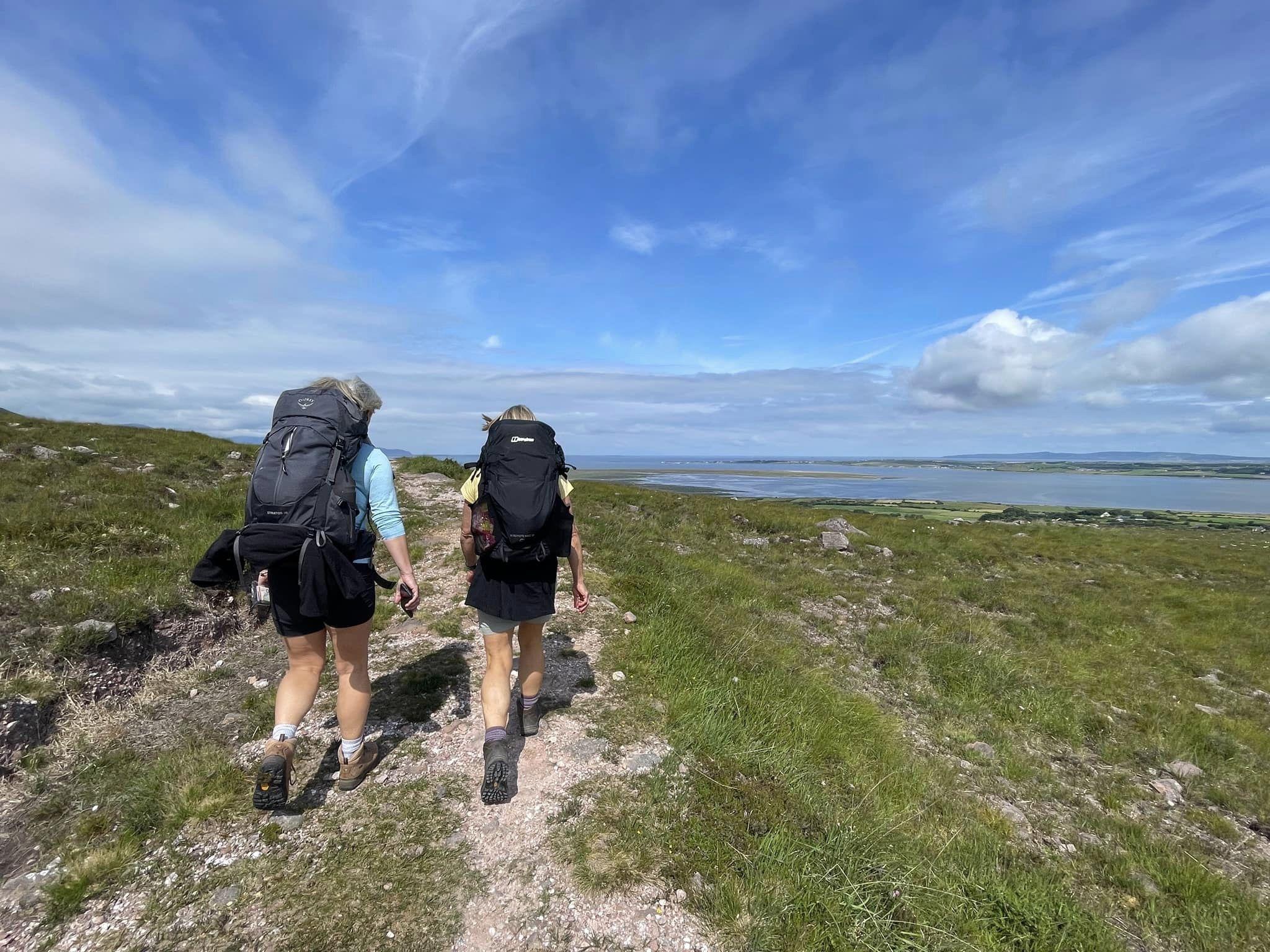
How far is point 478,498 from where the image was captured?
14.2 ft

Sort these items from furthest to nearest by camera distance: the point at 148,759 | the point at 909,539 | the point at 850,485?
1. the point at 850,485
2. the point at 909,539
3. the point at 148,759

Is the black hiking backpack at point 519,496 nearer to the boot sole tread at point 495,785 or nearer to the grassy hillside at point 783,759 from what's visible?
the boot sole tread at point 495,785

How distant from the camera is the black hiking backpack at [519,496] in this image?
13.5 ft

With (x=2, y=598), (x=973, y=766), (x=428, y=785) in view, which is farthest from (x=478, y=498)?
(x=973, y=766)

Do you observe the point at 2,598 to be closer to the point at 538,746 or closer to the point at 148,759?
the point at 148,759

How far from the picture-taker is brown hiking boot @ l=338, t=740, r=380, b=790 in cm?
441

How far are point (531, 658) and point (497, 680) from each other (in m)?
0.52

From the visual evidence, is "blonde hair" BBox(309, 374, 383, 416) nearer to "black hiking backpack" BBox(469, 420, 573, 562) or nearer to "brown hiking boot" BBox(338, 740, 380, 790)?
"black hiking backpack" BBox(469, 420, 573, 562)

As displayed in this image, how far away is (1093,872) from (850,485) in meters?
133

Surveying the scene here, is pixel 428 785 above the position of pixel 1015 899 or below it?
above

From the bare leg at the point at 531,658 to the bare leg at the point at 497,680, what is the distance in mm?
245

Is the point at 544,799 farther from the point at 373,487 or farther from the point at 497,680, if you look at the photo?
the point at 373,487

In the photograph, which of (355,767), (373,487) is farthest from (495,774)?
(373,487)

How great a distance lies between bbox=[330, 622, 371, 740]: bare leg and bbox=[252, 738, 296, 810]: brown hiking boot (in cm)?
40
